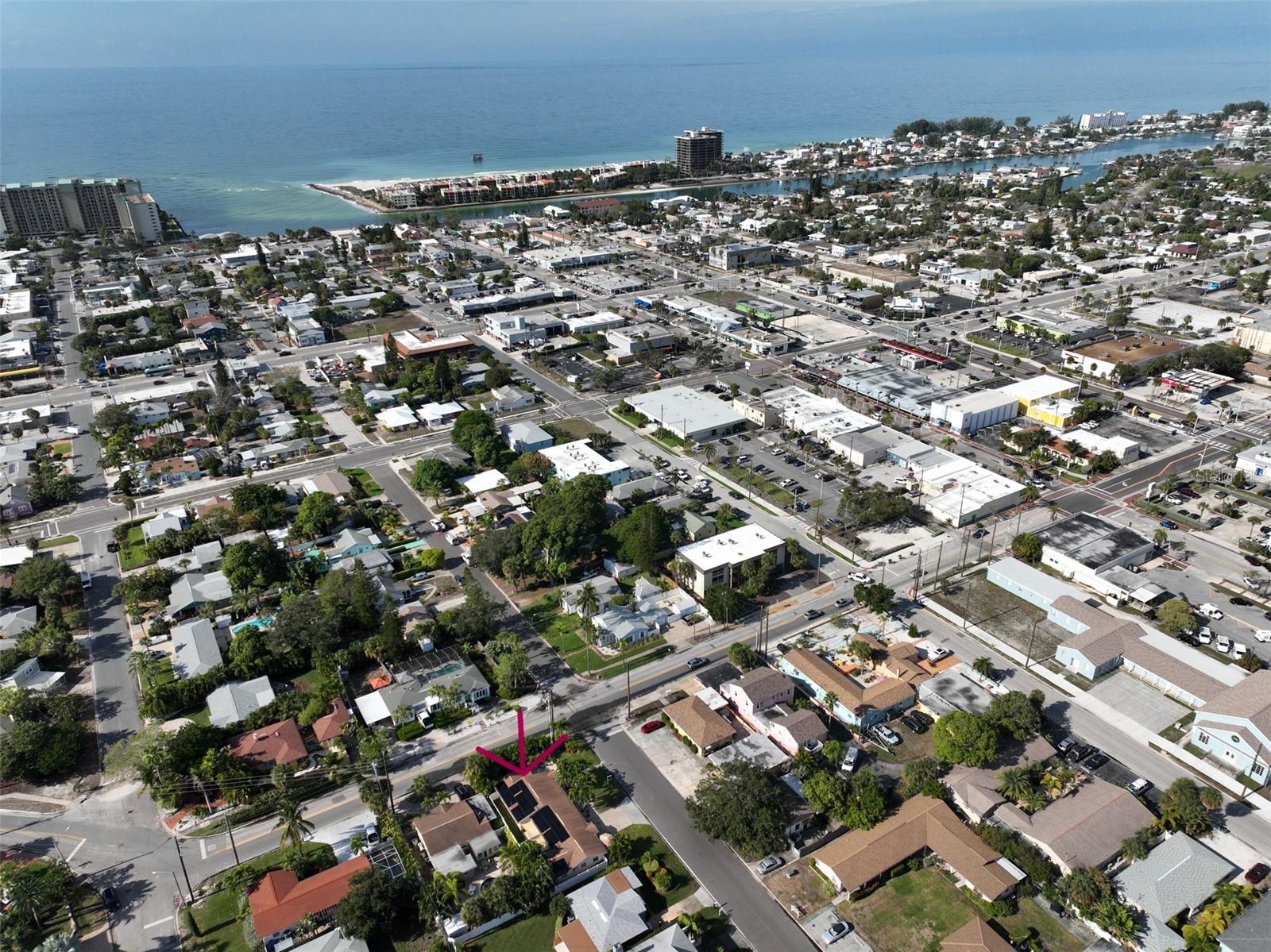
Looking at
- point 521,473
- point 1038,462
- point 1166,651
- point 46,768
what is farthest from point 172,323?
point 1166,651

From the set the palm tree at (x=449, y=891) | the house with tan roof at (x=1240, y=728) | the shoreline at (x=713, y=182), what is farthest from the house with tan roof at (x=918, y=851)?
the shoreline at (x=713, y=182)

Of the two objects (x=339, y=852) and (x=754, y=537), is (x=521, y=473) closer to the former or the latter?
(x=754, y=537)

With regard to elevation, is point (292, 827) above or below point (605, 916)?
above

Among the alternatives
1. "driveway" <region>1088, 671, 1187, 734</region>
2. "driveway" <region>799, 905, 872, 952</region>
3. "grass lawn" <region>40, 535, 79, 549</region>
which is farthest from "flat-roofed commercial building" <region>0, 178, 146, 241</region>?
"driveway" <region>1088, 671, 1187, 734</region>

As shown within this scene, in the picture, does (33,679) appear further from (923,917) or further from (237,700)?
(923,917)

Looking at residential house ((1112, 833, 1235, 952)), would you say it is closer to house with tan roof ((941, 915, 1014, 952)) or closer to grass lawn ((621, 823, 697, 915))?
house with tan roof ((941, 915, 1014, 952))

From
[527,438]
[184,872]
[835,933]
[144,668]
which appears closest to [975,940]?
[835,933]
